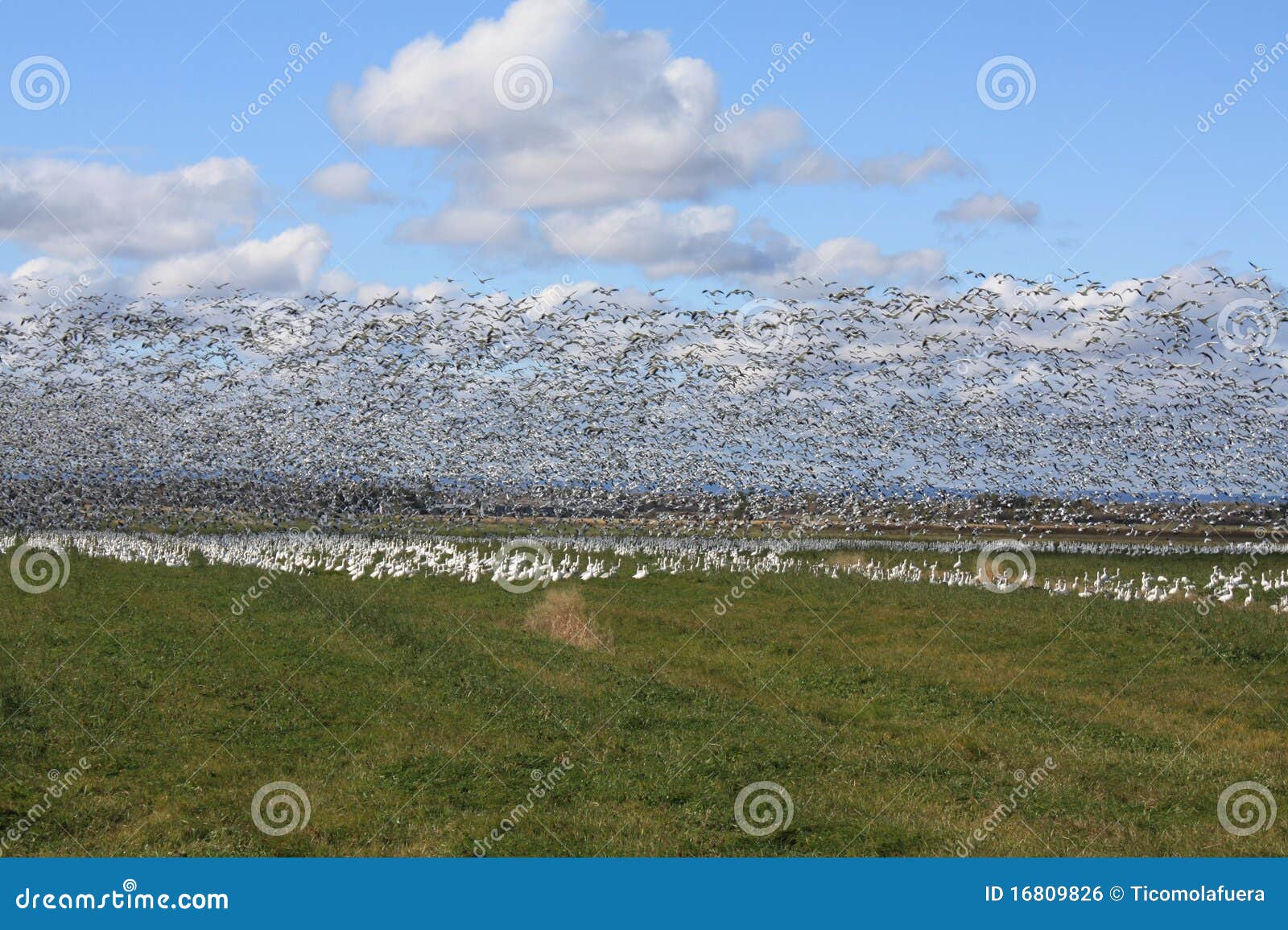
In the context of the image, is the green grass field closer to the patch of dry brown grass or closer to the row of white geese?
the patch of dry brown grass

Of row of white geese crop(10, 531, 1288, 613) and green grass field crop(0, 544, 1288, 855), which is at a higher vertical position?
row of white geese crop(10, 531, 1288, 613)

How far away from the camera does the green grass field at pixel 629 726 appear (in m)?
13.1

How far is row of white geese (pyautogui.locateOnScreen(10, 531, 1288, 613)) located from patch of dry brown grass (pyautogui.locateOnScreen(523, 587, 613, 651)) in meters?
7.23

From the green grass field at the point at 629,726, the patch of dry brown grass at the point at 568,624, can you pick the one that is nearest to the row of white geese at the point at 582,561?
the patch of dry brown grass at the point at 568,624

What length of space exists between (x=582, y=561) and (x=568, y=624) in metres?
23.7

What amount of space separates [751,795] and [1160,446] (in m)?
56.2

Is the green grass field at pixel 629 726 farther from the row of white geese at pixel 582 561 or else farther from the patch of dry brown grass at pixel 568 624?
the row of white geese at pixel 582 561

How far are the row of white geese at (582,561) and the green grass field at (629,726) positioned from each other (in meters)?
9.93

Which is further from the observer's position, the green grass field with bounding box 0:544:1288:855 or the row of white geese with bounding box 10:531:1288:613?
the row of white geese with bounding box 10:531:1288:613

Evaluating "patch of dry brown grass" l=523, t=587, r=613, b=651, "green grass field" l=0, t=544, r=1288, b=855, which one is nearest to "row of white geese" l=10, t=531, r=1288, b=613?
"patch of dry brown grass" l=523, t=587, r=613, b=651

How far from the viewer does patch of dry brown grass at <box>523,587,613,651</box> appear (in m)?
28.9

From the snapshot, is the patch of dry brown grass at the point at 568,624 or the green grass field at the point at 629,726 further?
the patch of dry brown grass at the point at 568,624

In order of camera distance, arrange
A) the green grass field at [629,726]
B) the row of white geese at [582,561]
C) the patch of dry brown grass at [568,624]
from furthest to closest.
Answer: the row of white geese at [582,561], the patch of dry brown grass at [568,624], the green grass field at [629,726]

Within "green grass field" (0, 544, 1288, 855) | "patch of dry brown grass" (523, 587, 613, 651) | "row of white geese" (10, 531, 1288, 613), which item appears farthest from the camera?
"row of white geese" (10, 531, 1288, 613)
